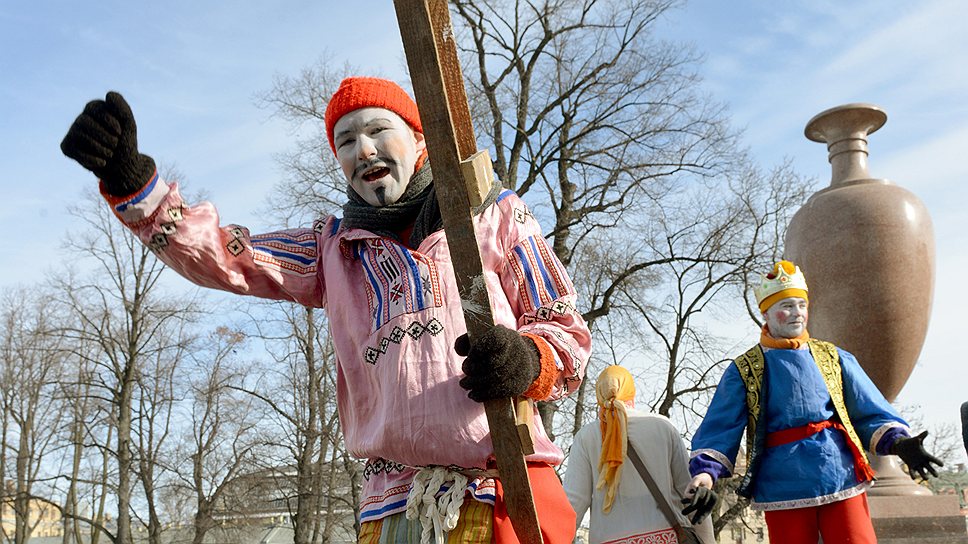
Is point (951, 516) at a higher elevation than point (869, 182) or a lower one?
lower

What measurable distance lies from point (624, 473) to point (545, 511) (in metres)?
3.63

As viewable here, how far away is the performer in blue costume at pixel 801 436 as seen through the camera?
183 inches

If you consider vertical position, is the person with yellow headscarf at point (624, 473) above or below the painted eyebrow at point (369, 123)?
below

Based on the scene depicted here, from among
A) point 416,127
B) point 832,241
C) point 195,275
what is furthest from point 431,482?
point 832,241

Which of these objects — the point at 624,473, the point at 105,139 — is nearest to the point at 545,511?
the point at 105,139

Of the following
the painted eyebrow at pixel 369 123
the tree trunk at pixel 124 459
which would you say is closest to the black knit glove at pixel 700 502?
the painted eyebrow at pixel 369 123

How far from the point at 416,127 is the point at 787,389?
296 cm

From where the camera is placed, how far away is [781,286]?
521cm

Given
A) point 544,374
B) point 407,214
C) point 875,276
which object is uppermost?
point 875,276

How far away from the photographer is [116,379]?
73.0 ft

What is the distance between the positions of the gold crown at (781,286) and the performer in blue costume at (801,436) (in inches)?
4.3

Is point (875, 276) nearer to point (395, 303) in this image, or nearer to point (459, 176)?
point (395, 303)

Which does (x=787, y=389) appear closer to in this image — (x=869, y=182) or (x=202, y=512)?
(x=869, y=182)

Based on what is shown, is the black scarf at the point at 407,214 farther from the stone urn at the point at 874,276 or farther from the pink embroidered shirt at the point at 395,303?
the stone urn at the point at 874,276
